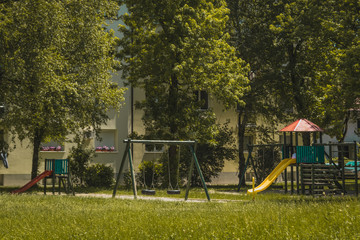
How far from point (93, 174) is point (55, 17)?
1200cm

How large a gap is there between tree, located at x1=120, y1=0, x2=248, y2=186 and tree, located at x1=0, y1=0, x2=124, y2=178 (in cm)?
174

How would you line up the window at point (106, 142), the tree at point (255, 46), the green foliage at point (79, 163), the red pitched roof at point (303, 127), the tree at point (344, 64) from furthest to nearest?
1. the window at point (106, 142)
2. the tree at point (255, 46)
3. the green foliage at point (79, 163)
4. the red pitched roof at point (303, 127)
5. the tree at point (344, 64)

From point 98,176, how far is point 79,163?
121cm

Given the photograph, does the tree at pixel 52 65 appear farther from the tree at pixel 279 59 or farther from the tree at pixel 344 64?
the tree at pixel 344 64

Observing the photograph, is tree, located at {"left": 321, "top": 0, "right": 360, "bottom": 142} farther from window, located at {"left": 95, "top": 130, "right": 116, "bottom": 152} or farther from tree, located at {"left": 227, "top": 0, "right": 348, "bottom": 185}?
window, located at {"left": 95, "top": 130, "right": 116, "bottom": 152}

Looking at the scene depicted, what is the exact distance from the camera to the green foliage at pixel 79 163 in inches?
1137

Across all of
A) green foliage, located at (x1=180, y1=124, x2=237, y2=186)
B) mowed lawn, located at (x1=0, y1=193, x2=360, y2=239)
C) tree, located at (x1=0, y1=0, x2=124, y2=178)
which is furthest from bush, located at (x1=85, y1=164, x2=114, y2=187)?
mowed lawn, located at (x1=0, y1=193, x2=360, y2=239)

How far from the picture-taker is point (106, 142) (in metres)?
38.8

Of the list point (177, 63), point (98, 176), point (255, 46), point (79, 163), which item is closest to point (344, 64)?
point (177, 63)

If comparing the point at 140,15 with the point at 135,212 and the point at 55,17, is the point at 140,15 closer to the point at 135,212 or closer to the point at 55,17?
the point at 55,17

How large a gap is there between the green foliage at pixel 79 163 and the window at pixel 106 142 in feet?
29.2

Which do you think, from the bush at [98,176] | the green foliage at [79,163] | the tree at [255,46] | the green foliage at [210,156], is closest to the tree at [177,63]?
the bush at [98,176]

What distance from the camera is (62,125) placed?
2397cm

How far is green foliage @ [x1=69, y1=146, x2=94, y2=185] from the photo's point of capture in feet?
94.8
